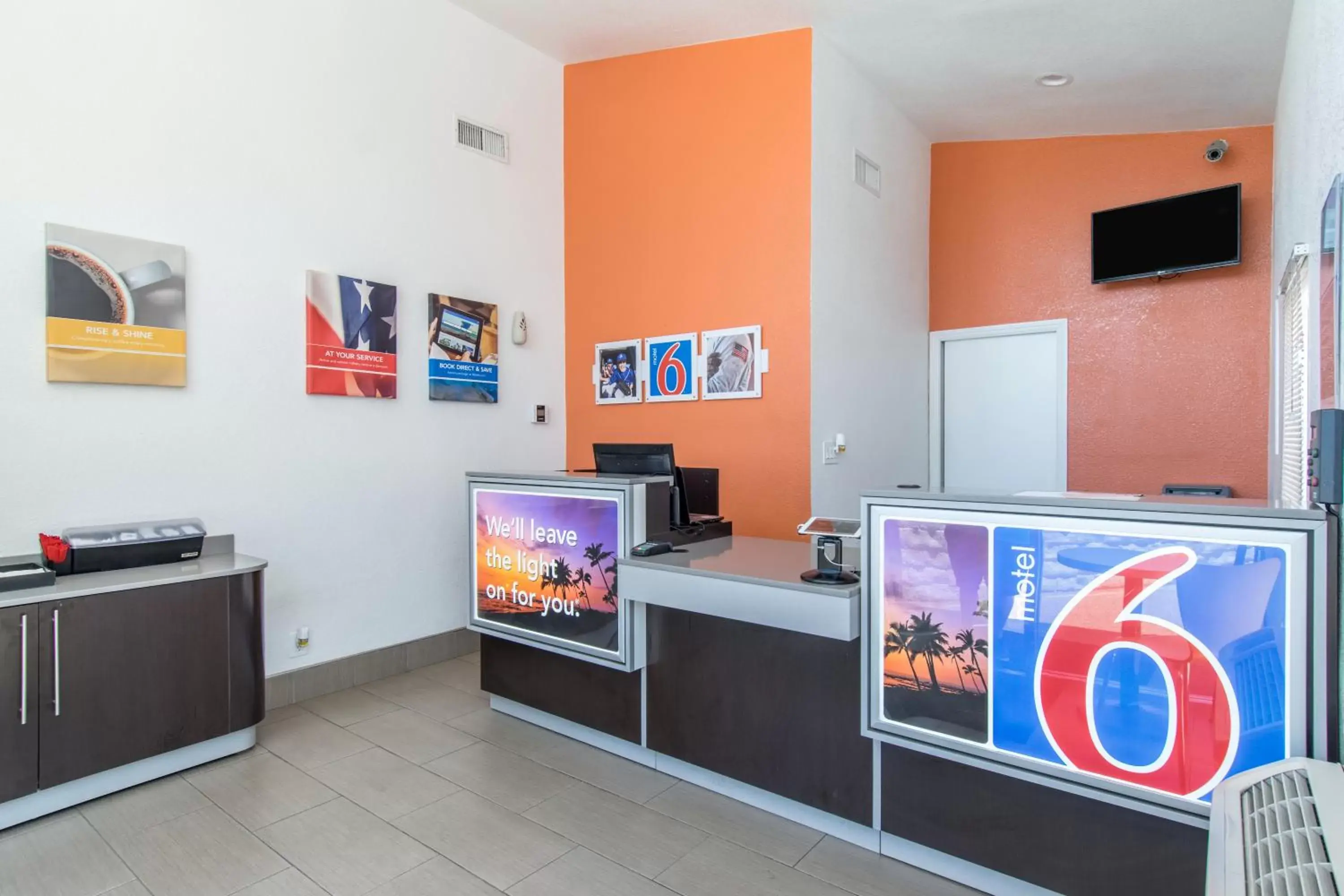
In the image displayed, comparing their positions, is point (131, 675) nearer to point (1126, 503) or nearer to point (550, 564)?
point (550, 564)

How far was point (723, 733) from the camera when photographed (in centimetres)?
276

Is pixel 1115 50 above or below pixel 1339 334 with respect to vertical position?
above

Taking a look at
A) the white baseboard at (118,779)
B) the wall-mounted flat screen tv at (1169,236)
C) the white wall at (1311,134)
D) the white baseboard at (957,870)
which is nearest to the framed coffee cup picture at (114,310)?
the white baseboard at (118,779)

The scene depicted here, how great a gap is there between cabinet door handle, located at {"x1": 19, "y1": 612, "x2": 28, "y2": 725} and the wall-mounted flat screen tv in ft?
19.8

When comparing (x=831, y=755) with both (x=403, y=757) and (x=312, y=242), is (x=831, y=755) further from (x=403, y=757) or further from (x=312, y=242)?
(x=312, y=242)

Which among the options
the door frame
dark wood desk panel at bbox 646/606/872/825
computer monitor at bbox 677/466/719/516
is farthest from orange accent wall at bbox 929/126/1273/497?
dark wood desk panel at bbox 646/606/872/825

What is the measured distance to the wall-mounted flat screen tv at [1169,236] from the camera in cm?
446

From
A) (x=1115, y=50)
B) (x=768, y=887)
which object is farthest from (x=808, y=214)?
(x=768, y=887)

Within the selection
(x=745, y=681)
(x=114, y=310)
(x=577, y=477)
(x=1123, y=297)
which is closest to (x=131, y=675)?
(x=114, y=310)

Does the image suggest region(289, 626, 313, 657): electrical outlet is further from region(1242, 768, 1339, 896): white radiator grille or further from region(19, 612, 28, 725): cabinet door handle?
region(1242, 768, 1339, 896): white radiator grille

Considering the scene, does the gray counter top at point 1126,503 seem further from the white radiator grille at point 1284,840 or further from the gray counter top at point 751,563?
the white radiator grille at point 1284,840

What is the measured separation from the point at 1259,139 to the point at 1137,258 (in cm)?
99

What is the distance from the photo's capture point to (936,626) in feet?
7.01

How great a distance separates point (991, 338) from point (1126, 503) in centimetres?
400
